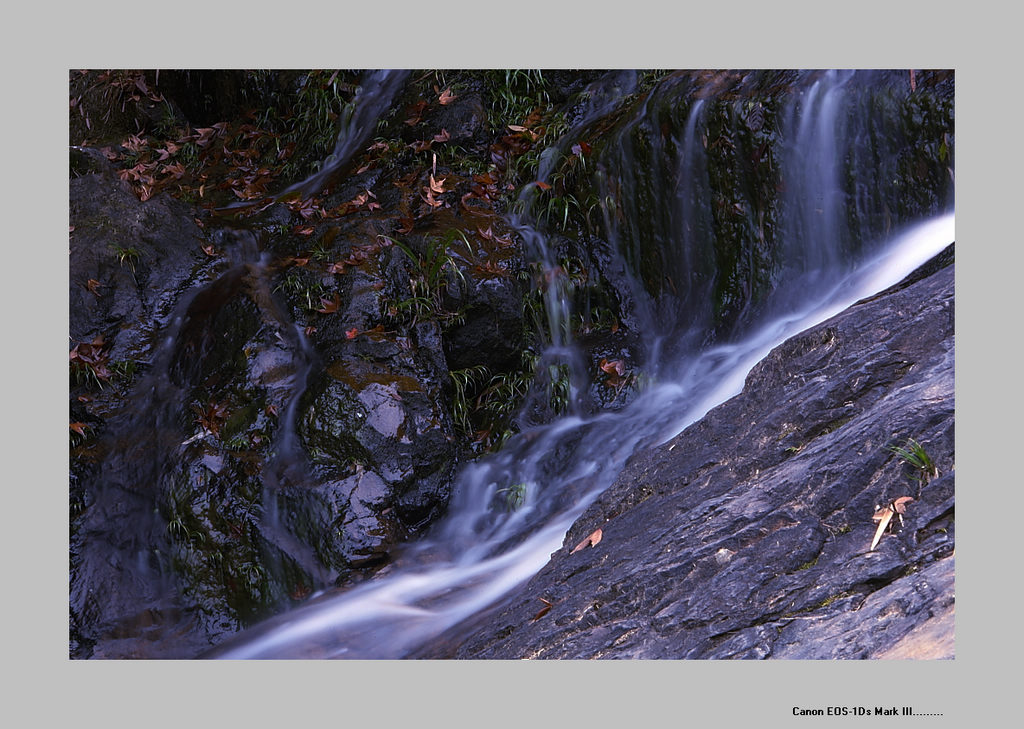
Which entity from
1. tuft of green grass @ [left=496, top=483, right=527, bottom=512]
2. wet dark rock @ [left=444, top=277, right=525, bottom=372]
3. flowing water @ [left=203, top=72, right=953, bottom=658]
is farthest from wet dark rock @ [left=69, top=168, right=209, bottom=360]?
tuft of green grass @ [left=496, top=483, right=527, bottom=512]

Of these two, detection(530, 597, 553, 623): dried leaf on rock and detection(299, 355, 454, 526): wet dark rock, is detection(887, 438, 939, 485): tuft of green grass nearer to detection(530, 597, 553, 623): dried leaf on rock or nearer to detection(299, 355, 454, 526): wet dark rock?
detection(530, 597, 553, 623): dried leaf on rock

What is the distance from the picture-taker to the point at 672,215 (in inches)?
254

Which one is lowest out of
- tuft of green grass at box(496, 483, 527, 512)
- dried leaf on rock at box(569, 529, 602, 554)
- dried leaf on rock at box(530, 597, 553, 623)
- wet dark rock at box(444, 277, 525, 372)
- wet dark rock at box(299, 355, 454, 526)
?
dried leaf on rock at box(530, 597, 553, 623)

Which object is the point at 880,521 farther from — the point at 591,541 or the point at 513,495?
the point at 513,495

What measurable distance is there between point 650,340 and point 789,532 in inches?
128

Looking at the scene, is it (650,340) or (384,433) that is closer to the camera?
(384,433)

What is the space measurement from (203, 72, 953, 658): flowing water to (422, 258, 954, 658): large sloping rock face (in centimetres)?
61

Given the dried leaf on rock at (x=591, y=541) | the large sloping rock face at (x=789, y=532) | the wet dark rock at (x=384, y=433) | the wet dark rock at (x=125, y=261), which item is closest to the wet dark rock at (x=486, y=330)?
the wet dark rock at (x=384, y=433)

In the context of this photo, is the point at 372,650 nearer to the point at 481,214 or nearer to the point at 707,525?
the point at 707,525

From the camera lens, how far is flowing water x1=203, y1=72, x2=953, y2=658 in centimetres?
460

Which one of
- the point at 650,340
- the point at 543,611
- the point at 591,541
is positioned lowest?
the point at 543,611

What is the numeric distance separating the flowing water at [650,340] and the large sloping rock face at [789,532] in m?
0.61

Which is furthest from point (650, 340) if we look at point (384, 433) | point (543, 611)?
point (543, 611)

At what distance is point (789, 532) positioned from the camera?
3307 mm
